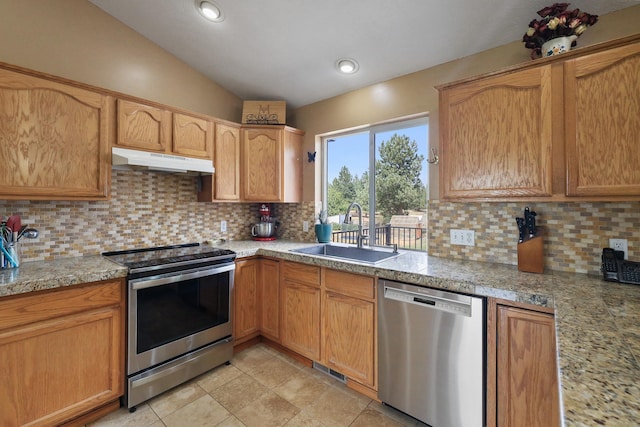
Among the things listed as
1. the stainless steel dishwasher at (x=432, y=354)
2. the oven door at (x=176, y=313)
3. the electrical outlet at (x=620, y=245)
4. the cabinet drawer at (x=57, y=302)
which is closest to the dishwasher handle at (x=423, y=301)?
the stainless steel dishwasher at (x=432, y=354)

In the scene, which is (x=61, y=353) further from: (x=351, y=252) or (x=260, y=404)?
(x=351, y=252)

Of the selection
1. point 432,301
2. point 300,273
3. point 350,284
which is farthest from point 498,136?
point 300,273

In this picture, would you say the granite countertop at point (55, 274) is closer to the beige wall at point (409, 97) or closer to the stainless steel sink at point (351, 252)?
the stainless steel sink at point (351, 252)

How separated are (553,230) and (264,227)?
248 centimetres

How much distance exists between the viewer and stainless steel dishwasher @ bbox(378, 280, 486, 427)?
1.48 m

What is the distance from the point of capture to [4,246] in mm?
1723

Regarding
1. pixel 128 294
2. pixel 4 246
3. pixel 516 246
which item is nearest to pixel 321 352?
pixel 128 294

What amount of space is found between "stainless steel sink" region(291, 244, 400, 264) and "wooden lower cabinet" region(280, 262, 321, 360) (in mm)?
215

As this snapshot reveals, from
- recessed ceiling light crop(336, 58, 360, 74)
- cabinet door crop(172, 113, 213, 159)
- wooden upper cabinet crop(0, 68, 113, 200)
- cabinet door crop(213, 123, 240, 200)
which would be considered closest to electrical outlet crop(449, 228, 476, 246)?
recessed ceiling light crop(336, 58, 360, 74)

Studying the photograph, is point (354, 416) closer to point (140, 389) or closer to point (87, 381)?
point (140, 389)

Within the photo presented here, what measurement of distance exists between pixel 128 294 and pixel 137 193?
3.29ft

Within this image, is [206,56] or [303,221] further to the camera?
[303,221]

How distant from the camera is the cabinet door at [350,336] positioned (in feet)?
6.24

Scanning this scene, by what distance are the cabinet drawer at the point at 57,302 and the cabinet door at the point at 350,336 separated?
1418mm
